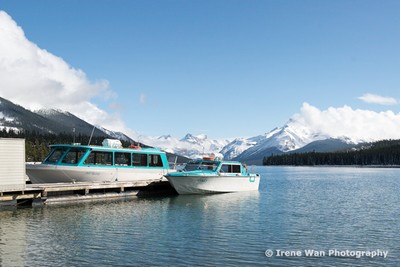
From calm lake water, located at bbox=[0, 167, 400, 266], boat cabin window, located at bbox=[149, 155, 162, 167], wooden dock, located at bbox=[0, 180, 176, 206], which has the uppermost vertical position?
boat cabin window, located at bbox=[149, 155, 162, 167]

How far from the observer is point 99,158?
39.4 metres

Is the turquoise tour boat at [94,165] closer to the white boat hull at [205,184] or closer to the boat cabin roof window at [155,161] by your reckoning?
the boat cabin roof window at [155,161]

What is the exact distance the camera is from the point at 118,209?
3225 cm

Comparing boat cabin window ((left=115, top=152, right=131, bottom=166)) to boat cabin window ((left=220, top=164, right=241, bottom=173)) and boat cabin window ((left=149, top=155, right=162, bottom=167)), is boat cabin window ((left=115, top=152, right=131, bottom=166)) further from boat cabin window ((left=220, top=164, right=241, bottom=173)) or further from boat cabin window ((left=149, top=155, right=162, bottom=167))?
boat cabin window ((left=220, top=164, right=241, bottom=173))

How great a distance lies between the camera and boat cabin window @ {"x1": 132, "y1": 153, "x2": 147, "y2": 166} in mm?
42281

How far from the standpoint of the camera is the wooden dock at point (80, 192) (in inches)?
1262

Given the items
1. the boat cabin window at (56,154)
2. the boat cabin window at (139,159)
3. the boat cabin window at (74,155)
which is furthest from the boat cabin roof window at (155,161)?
the boat cabin window at (56,154)

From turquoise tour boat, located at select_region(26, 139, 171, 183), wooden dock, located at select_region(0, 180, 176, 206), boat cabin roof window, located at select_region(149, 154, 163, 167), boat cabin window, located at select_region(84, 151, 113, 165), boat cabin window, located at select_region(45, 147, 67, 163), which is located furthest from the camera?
boat cabin roof window, located at select_region(149, 154, 163, 167)

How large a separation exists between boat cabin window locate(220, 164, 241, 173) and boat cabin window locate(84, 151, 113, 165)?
11276mm

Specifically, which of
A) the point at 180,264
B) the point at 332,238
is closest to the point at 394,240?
the point at 332,238

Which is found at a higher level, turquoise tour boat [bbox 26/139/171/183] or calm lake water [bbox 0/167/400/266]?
turquoise tour boat [bbox 26/139/171/183]

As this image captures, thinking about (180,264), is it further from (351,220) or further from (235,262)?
(351,220)

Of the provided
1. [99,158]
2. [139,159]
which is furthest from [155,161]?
[99,158]

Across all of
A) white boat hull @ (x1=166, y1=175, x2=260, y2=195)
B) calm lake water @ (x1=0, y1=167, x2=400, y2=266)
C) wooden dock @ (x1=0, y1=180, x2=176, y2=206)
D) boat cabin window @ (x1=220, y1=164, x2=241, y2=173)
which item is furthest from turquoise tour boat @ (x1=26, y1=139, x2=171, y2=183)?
boat cabin window @ (x1=220, y1=164, x2=241, y2=173)
